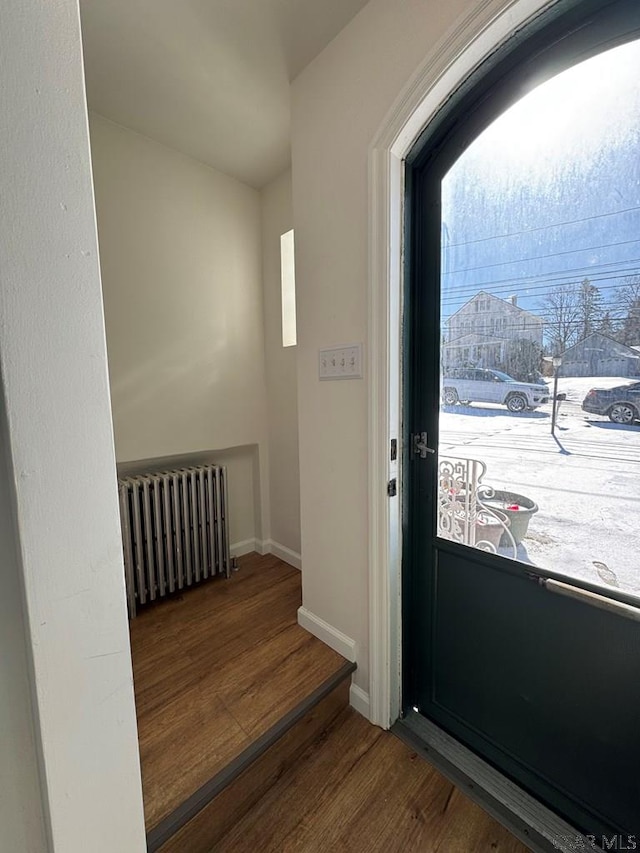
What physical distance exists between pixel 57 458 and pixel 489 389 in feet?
3.95

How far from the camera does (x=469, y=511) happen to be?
128cm

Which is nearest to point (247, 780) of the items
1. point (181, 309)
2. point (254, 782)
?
point (254, 782)

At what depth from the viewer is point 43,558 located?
581mm

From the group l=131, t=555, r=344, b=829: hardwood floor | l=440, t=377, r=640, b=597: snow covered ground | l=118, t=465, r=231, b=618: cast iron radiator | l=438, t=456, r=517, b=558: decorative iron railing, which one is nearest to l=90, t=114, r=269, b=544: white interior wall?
l=118, t=465, r=231, b=618: cast iron radiator

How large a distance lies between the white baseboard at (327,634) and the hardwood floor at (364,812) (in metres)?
0.30

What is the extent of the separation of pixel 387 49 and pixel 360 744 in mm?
2470

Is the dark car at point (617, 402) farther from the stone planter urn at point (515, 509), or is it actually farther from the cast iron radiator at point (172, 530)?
the cast iron radiator at point (172, 530)

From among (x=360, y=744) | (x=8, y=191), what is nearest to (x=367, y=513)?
(x=360, y=744)

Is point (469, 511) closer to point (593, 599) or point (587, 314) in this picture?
point (593, 599)

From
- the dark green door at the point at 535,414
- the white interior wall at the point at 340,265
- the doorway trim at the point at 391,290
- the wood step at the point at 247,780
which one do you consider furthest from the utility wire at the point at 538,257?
the wood step at the point at 247,780

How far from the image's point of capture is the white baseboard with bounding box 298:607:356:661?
4.83ft

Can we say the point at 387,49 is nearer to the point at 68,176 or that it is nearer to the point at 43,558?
the point at 68,176

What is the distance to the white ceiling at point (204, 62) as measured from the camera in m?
1.21

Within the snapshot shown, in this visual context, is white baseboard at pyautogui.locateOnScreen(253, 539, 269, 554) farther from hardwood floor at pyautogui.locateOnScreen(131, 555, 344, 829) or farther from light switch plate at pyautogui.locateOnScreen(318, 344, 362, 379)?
light switch plate at pyautogui.locateOnScreen(318, 344, 362, 379)
